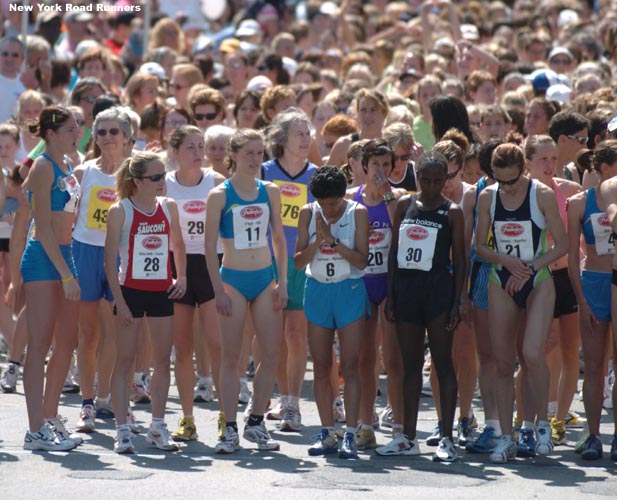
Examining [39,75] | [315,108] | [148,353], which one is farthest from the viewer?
[39,75]

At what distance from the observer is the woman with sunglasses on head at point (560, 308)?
8695mm

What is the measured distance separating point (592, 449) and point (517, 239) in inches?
53.4

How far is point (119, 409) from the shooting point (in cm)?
834

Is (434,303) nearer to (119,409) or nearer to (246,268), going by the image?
(246,268)

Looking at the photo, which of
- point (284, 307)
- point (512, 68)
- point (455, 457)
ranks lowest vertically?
point (455, 457)

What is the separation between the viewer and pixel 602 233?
827 cm

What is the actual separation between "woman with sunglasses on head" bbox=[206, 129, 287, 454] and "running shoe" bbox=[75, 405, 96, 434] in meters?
1.07

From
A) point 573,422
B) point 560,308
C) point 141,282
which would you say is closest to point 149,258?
point 141,282

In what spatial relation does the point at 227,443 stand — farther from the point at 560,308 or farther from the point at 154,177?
the point at 560,308

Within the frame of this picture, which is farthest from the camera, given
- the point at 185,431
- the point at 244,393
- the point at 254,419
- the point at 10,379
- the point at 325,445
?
the point at 10,379

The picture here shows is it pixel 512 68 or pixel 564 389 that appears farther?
pixel 512 68

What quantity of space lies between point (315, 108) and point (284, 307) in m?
4.26

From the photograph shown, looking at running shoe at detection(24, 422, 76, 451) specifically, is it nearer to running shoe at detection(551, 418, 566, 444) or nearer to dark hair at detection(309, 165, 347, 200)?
dark hair at detection(309, 165, 347, 200)

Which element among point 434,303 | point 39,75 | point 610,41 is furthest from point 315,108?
point 610,41
